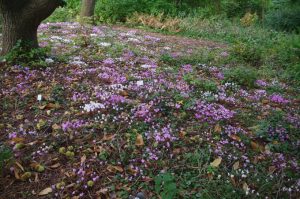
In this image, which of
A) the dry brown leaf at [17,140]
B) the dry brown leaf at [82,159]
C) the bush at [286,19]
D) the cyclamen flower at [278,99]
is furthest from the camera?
the bush at [286,19]

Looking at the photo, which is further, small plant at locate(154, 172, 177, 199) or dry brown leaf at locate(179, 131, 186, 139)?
dry brown leaf at locate(179, 131, 186, 139)

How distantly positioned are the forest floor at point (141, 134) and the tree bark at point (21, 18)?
0.70 meters

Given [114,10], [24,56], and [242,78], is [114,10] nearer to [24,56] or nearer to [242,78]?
[24,56]

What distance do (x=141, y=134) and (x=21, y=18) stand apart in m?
3.95

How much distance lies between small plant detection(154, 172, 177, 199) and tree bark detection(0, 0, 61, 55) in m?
4.69

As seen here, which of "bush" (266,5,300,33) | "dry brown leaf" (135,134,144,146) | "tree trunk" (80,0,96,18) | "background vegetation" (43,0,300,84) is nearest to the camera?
"dry brown leaf" (135,134,144,146)

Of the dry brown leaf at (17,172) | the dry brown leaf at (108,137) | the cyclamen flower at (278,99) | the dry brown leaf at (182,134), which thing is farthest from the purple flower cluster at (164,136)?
the cyclamen flower at (278,99)

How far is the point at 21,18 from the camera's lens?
617cm

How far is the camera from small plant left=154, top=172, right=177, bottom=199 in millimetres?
2920

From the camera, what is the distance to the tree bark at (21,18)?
607 cm

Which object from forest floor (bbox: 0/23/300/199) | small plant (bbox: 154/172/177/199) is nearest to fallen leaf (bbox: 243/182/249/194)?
forest floor (bbox: 0/23/300/199)

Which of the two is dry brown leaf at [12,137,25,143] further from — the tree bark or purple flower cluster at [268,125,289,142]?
purple flower cluster at [268,125,289,142]

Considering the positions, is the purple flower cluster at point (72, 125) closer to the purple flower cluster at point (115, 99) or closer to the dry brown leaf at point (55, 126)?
the dry brown leaf at point (55, 126)

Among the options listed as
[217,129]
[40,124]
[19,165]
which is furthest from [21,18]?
[217,129]
